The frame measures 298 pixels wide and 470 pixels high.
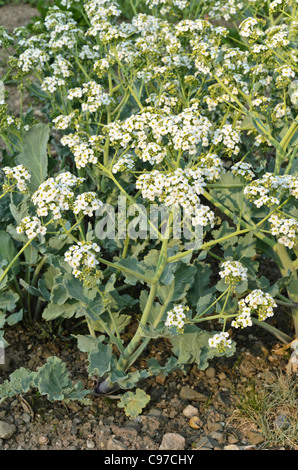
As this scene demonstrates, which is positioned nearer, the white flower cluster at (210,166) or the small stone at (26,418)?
the white flower cluster at (210,166)

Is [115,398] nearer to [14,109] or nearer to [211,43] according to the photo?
[211,43]

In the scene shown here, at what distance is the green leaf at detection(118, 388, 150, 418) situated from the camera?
3.17 meters

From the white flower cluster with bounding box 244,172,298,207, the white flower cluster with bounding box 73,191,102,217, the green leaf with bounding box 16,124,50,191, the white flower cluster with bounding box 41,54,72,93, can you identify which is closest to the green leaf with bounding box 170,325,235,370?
the white flower cluster with bounding box 244,172,298,207

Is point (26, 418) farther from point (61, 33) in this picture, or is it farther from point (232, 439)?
point (61, 33)

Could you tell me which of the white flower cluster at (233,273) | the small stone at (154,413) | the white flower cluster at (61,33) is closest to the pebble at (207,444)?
the small stone at (154,413)

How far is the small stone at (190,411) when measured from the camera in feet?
10.9

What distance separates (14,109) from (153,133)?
138 inches

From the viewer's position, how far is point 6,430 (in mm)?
3084

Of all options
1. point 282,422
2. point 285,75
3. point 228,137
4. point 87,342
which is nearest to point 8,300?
point 87,342

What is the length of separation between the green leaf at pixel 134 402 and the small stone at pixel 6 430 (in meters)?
0.60

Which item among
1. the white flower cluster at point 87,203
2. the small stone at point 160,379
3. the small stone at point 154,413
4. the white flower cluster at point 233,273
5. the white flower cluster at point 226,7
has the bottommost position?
the small stone at point 160,379

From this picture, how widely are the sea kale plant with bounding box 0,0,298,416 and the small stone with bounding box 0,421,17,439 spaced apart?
0.24 m

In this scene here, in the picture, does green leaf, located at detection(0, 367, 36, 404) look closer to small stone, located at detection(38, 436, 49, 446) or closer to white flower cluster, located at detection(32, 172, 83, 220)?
small stone, located at detection(38, 436, 49, 446)

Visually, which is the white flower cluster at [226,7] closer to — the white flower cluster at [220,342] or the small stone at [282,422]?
the white flower cluster at [220,342]
